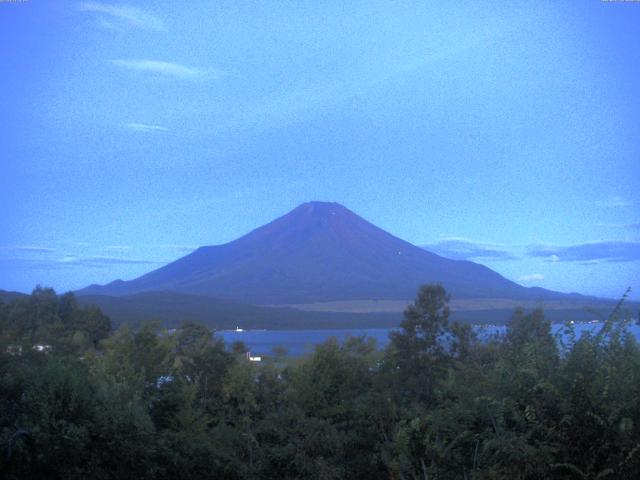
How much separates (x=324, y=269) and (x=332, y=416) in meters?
113

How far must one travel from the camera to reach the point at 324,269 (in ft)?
392

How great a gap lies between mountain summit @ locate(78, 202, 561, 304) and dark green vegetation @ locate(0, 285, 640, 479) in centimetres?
8594

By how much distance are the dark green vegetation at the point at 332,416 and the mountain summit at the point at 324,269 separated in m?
85.9

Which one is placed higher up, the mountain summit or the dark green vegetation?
the mountain summit

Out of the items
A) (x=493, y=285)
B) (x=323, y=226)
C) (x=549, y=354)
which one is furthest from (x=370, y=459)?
(x=323, y=226)

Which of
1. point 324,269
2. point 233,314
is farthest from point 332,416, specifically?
point 324,269

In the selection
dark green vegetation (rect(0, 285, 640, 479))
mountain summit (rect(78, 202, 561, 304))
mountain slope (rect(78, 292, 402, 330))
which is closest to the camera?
dark green vegetation (rect(0, 285, 640, 479))

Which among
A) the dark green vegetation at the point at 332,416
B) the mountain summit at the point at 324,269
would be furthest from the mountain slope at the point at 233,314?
the dark green vegetation at the point at 332,416

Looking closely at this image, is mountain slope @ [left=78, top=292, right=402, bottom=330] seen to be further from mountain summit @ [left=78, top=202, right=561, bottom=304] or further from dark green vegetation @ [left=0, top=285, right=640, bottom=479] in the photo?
dark green vegetation @ [left=0, top=285, right=640, bottom=479]

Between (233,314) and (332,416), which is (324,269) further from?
(332,416)

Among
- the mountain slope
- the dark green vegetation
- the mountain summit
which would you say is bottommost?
the dark green vegetation

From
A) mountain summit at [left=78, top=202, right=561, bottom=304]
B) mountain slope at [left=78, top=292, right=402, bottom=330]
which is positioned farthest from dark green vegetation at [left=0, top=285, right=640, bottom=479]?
mountain summit at [left=78, top=202, right=561, bottom=304]

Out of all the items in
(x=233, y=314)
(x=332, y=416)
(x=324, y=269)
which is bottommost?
(x=332, y=416)

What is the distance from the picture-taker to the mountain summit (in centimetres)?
10669
